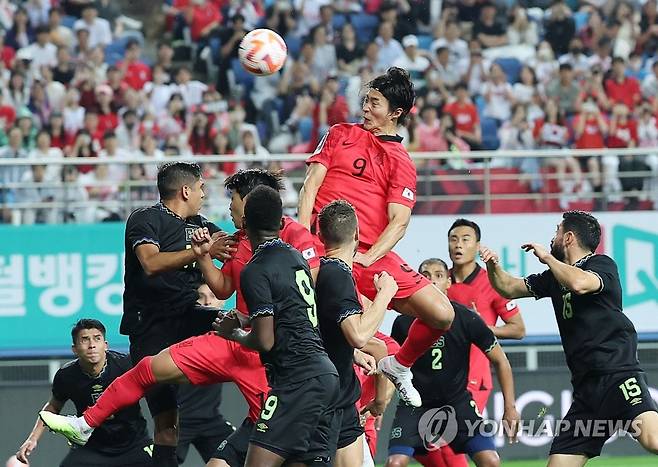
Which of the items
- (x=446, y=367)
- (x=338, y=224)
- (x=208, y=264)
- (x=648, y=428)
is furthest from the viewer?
(x=446, y=367)

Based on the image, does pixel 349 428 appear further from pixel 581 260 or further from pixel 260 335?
pixel 581 260

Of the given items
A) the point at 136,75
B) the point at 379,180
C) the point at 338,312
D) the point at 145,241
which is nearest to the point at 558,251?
the point at 379,180

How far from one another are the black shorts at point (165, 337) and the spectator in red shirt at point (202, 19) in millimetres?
10118

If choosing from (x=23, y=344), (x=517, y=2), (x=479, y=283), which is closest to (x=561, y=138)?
(x=517, y=2)

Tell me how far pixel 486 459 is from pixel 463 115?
7.83 metres

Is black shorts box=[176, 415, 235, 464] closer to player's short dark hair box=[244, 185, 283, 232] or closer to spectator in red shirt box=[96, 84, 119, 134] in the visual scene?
player's short dark hair box=[244, 185, 283, 232]

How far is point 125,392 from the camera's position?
328 inches

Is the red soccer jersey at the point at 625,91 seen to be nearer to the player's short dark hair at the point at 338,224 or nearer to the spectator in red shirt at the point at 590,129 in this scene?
the spectator in red shirt at the point at 590,129

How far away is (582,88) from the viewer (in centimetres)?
1795

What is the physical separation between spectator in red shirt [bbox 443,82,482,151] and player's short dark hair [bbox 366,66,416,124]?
26.2 feet

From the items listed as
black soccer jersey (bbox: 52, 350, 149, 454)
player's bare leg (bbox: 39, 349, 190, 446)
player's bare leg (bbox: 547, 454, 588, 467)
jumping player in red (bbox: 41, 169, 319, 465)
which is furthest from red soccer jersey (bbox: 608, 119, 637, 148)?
player's bare leg (bbox: 39, 349, 190, 446)

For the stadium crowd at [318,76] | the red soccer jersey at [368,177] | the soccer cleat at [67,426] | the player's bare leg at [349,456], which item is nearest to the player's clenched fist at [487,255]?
the red soccer jersey at [368,177]

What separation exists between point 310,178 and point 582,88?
31.9ft

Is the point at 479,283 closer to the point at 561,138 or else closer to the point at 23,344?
the point at 23,344
